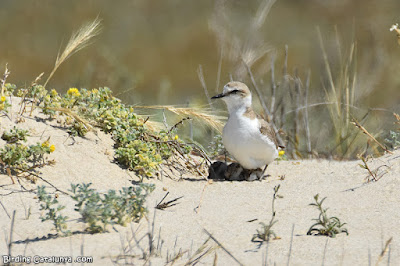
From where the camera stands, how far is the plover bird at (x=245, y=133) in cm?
523

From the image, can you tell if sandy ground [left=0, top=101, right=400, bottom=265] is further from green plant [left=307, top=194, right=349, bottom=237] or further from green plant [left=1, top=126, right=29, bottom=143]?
green plant [left=1, top=126, right=29, bottom=143]

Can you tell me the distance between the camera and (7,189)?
4371 mm

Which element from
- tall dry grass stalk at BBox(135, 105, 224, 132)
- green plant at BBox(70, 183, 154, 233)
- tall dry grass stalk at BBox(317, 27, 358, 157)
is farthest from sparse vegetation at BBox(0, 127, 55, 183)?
tall dry grass stalk at BBox(317, 27, 358, 157)

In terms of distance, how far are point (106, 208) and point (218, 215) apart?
0.96m

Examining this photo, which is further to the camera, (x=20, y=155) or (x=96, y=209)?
(x=20, y=155)

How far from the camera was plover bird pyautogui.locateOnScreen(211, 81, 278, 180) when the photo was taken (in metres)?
5.23

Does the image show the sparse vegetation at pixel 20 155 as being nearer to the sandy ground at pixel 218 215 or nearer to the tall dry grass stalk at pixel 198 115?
the sandy ground at pixel 218 215

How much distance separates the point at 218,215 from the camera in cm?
414

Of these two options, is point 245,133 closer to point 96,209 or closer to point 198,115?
point 198,115

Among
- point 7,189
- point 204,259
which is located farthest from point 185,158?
point 204,259

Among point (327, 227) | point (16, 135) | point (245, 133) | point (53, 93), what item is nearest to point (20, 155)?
point (16, 135)

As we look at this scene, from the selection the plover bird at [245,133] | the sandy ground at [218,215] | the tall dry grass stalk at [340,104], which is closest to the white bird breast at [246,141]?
the plover bird at [245,133]

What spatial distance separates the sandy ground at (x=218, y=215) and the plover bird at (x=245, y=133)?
0.26 metres

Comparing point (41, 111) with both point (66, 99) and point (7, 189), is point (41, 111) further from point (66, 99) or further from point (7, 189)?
point (7, 189)
